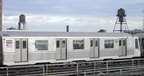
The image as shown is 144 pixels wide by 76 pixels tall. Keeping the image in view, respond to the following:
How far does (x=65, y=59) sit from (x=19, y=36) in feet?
15.3

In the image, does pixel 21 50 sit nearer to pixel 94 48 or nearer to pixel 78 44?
pixel 78 44

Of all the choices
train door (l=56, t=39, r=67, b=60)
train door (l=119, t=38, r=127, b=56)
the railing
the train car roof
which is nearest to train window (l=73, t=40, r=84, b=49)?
the train car roof

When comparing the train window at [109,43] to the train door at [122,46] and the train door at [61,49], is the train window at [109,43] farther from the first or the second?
the train door at [61,49]

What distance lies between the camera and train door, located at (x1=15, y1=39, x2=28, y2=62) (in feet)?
67.2

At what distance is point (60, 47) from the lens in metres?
22.6

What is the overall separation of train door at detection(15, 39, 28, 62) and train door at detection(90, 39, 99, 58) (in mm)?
6583

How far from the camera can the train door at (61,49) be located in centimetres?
2253

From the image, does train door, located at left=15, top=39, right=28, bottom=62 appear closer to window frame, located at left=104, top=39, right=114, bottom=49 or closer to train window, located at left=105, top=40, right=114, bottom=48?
window frame, located at left=104, top=39, right=114, bottom=49

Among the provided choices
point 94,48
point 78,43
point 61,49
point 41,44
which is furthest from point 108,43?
point 41,44

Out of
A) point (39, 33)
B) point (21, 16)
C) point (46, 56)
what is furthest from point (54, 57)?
point (21, 16)

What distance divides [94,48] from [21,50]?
7348 mm

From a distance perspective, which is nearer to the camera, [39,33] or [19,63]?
[19,63]

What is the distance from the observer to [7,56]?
65.5 feet

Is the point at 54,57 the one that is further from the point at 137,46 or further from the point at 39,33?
the point at 137,46
